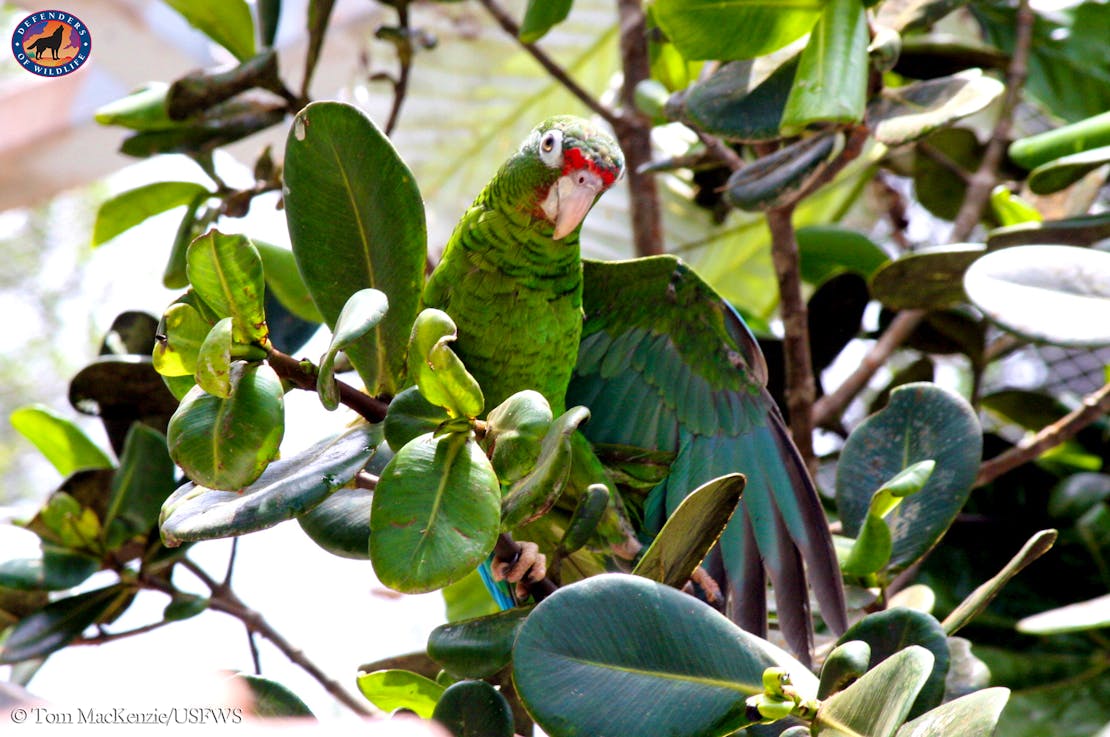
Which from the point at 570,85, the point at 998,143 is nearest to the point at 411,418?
the point at 570,85

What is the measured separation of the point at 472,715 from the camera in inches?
24.7

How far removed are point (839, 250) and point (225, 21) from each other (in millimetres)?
738

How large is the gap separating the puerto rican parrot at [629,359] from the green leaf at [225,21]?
12.0 inches

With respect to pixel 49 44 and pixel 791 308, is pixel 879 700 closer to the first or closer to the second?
pixel 791 308

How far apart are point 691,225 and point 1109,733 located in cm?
120

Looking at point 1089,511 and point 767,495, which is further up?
point 767,495

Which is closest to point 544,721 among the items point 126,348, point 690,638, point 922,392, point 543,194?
point 690,638

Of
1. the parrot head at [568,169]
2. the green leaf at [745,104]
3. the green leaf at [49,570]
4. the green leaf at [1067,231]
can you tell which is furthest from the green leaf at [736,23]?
the green leaf at [49,570]

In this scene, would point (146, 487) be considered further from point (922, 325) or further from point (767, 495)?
point (922, 325)

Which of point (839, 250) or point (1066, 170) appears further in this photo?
point (839, 250)

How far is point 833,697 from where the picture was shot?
548mm

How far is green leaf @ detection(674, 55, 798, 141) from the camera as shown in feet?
2.98

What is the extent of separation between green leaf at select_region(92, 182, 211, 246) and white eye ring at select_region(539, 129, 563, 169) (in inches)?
15.2

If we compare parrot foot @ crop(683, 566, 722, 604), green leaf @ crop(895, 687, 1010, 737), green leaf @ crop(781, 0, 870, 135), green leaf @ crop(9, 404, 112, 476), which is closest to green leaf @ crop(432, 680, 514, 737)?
Result: green leaf @ crop(895, 687, 1010, 737)
